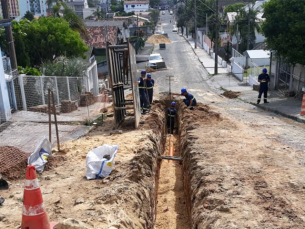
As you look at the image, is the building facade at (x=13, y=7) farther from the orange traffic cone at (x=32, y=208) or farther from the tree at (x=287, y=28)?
the orange traffic cone at (x=32, y=208)

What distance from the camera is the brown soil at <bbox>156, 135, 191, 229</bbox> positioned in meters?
7.76

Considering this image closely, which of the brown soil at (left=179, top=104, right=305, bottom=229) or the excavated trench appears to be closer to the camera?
the brown soil at (left=179, top=104, right=305, bottom=229)

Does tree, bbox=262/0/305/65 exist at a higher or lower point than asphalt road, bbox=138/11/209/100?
higher

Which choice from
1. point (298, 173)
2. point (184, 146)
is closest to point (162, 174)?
point (184, 146)

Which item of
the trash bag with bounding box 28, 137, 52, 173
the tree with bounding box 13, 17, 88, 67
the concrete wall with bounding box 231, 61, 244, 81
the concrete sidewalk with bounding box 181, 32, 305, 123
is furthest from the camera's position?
the concrete wall with bounding box 231, 61, 244, 81

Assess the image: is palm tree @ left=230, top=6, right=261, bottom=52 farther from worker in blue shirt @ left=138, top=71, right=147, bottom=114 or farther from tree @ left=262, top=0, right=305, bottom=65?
worker in blue shirt @ left=138, top=71, right=147, bottom=114

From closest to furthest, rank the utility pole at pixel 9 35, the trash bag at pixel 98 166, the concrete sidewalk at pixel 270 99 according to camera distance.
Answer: the trash bag at pixel 98 166 → the utility pole at pixel 9 35 → the concrete sidewalk at pixel 270 99

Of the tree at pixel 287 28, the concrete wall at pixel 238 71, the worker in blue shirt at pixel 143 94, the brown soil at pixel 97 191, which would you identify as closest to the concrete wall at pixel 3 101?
the brown soil at pixel 97 191

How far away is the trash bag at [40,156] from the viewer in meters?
7.31

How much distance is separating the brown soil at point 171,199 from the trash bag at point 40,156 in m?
2.91

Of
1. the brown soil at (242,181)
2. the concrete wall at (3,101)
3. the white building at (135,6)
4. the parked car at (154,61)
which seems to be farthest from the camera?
the white building at (135,6)

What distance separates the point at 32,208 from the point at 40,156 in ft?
9.76

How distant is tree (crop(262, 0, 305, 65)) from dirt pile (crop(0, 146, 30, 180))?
1277 centimetres

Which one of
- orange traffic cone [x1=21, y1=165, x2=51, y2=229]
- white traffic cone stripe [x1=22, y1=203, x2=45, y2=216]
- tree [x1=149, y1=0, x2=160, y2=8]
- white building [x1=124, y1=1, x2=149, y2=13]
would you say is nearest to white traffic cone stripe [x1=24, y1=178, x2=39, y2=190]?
orange traffic cone [x1=21, y1=165, x2=51, y2=229]
